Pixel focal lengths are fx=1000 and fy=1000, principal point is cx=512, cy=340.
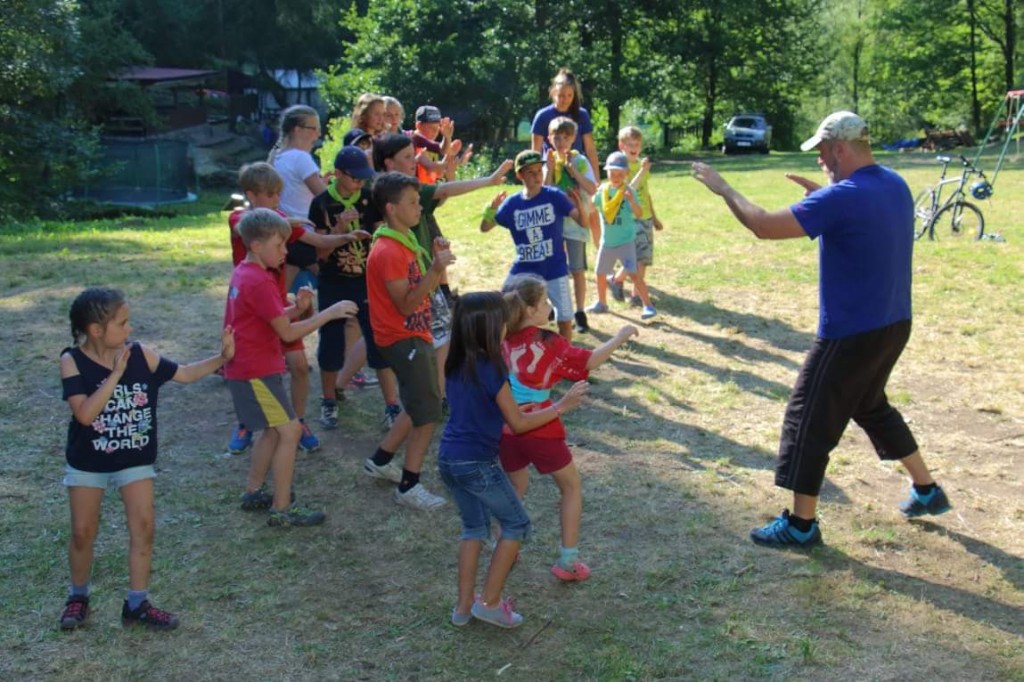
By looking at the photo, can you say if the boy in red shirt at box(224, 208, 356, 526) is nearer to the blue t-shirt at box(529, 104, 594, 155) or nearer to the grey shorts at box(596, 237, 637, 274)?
the blue t-shirt at box(529, 104, 594, 155)

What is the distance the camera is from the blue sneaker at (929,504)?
4824 millimetres

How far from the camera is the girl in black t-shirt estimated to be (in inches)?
144

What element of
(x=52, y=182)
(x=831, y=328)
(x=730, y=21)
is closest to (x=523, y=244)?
(x=831, y=328)

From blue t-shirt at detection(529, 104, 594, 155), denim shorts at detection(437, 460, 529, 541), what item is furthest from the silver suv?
denim shorts at detection(437, 460, 529, 541)

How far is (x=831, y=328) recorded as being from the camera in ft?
14.3

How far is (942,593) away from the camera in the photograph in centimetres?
419

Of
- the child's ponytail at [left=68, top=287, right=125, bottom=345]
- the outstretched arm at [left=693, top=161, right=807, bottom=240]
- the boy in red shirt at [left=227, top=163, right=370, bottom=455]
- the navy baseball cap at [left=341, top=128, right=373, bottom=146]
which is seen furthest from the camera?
the navy baseball cap at [left=341, top=128, right=373, bottom=146]

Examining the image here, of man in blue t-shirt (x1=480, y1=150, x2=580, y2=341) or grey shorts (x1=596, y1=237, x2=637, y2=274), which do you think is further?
grey shorts (x1=596, y1=237, x2=637, y2=274)

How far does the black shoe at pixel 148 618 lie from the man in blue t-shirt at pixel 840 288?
8.54 ft

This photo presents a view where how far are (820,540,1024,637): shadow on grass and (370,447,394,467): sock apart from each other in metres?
2.24

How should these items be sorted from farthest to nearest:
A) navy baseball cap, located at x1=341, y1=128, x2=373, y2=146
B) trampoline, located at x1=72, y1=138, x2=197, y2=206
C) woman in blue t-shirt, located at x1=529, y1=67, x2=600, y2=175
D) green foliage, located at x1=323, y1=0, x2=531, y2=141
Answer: green foliage, located at x1=323, y1=0, x2=531, y2=141
trampoline, located at x1=72, y1=138, x2=197, y2=206
woman in blue t-shirt, located at x1=529, y1=67, x2=600, y2=175
navy baseball cap, located at x1=341, y1=128, x2=373, y2=146

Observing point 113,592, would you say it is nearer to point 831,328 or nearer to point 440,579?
point 440,579

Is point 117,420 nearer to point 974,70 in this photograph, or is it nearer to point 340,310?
point 340,310

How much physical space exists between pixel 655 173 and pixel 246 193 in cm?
2299
